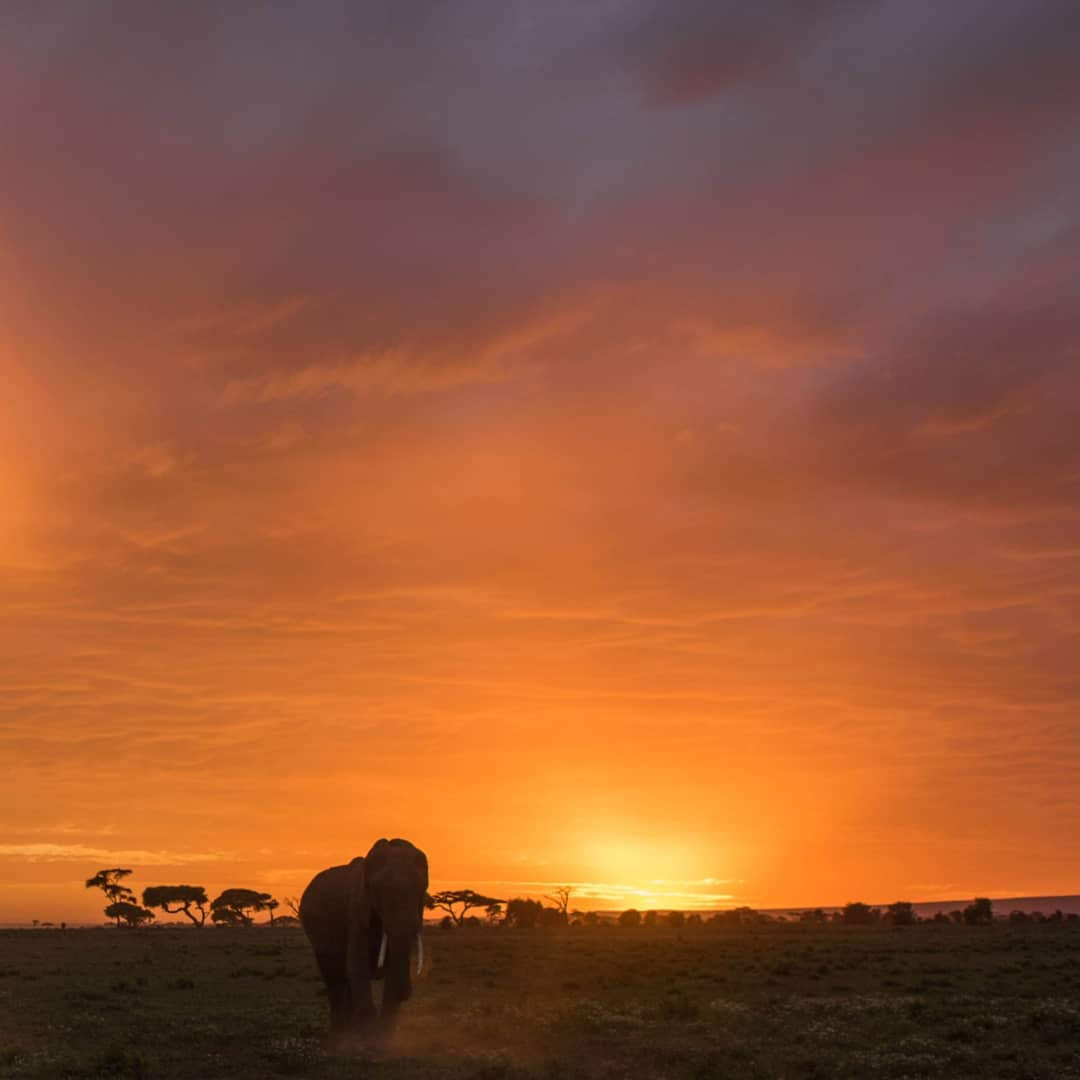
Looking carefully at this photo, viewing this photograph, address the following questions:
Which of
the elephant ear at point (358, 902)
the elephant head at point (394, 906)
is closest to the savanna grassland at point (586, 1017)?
the elephant head at point (394, 906)

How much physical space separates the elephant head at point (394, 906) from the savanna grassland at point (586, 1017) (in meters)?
1.78

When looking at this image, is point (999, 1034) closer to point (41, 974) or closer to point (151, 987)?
point (151, 987)

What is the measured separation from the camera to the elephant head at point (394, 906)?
93.4 ft

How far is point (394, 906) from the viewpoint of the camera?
2902cm

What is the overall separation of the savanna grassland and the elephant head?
1775mm

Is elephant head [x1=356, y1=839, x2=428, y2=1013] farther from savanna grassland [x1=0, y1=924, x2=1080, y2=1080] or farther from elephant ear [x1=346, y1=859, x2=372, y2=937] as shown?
savanna grassland [x1=0, y1=924, x2=1080, y2=1080]

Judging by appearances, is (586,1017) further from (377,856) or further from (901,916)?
(901,916)

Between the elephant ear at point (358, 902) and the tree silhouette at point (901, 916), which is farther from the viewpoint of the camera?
the tree silhouette at point (901, 916)

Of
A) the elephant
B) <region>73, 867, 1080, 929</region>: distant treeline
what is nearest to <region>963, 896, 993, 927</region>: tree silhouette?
<region>73, 867, 1080, 929</region>: distant treeline

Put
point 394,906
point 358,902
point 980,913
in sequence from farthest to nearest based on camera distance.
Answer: point 980,913
point 358,902
point 394,906

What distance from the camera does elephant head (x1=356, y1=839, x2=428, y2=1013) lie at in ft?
93.4

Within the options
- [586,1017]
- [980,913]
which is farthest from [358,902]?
[980,913]

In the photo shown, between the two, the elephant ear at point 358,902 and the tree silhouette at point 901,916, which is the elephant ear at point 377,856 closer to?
the elephant ear at point 358,902

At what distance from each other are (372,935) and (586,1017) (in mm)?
8938
